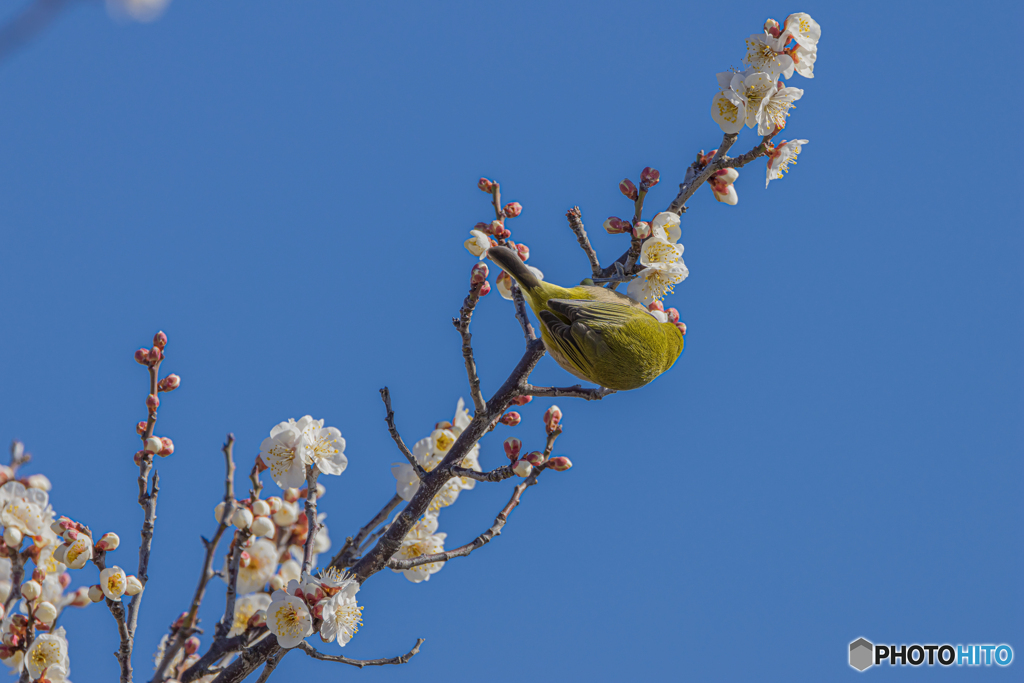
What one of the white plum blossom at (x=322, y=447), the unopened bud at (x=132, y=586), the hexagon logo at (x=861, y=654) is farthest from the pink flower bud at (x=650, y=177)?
the hexagon logo at (x=861, y=654)

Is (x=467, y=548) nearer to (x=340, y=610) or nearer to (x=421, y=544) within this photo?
(x=340, y=610)

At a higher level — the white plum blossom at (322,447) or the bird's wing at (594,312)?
the bird's wing at (594,312)

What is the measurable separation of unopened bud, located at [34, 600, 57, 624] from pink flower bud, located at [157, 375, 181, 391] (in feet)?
4.12

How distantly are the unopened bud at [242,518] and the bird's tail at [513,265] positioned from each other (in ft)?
6.59

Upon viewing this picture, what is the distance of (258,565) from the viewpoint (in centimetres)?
515

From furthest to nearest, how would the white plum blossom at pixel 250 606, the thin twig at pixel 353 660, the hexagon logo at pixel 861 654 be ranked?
the hexagon logo at pixel 861 654, the white plum blossom at pixel 250 606, the thin twig at pixel 353 660

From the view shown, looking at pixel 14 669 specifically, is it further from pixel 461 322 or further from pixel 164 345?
pixel 461 322

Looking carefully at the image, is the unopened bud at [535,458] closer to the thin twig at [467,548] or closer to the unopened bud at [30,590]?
the thin twig at [467,548]

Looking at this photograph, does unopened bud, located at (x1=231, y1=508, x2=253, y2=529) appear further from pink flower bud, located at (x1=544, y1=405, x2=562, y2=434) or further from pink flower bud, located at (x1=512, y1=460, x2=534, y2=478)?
pink flower bud, located at (x1=544, y1=405, x2=562, y2=434)

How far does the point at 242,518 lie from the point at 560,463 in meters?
1.82

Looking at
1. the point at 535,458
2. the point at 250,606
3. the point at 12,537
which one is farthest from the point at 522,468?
the point at 12,537

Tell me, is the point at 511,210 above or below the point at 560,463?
above

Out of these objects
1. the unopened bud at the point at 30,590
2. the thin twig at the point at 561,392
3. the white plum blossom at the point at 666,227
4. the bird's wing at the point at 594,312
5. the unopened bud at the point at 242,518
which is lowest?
the unopened bud at the point at 30,590

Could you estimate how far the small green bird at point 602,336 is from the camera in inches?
194
